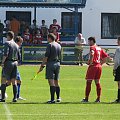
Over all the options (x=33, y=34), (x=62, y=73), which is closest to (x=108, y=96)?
(x=62, y=73)

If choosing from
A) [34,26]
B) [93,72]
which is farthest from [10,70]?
[34,26]

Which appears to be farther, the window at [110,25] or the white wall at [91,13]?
the window at [110,25]

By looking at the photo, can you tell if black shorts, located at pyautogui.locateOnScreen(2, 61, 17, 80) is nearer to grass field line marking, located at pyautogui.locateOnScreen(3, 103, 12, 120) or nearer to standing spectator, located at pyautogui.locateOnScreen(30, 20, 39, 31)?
grass field line marking, located at pyautogui.locateOnScreen(3, 103, 12, 120)

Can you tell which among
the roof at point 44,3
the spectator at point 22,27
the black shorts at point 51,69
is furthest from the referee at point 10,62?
the roof at point 44,3

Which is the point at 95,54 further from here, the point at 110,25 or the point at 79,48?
the point at 110,25

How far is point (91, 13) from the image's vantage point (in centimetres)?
4194

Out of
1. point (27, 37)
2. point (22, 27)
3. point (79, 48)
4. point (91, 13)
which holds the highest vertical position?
point (91, 13)

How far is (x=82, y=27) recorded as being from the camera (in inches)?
1649

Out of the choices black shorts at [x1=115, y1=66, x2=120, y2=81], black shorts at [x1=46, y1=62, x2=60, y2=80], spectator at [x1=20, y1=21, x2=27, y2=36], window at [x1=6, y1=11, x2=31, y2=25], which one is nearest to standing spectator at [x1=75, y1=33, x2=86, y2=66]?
spectator at [x1=20, y1=21, x2=27, y2=36]

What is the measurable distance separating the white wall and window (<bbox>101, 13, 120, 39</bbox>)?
0.30m

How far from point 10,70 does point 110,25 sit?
27229 mm

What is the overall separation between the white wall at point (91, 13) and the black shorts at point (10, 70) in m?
24.6

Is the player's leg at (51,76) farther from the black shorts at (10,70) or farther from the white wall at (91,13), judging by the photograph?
the white wall at (91,13)

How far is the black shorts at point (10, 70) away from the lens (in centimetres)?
1647
